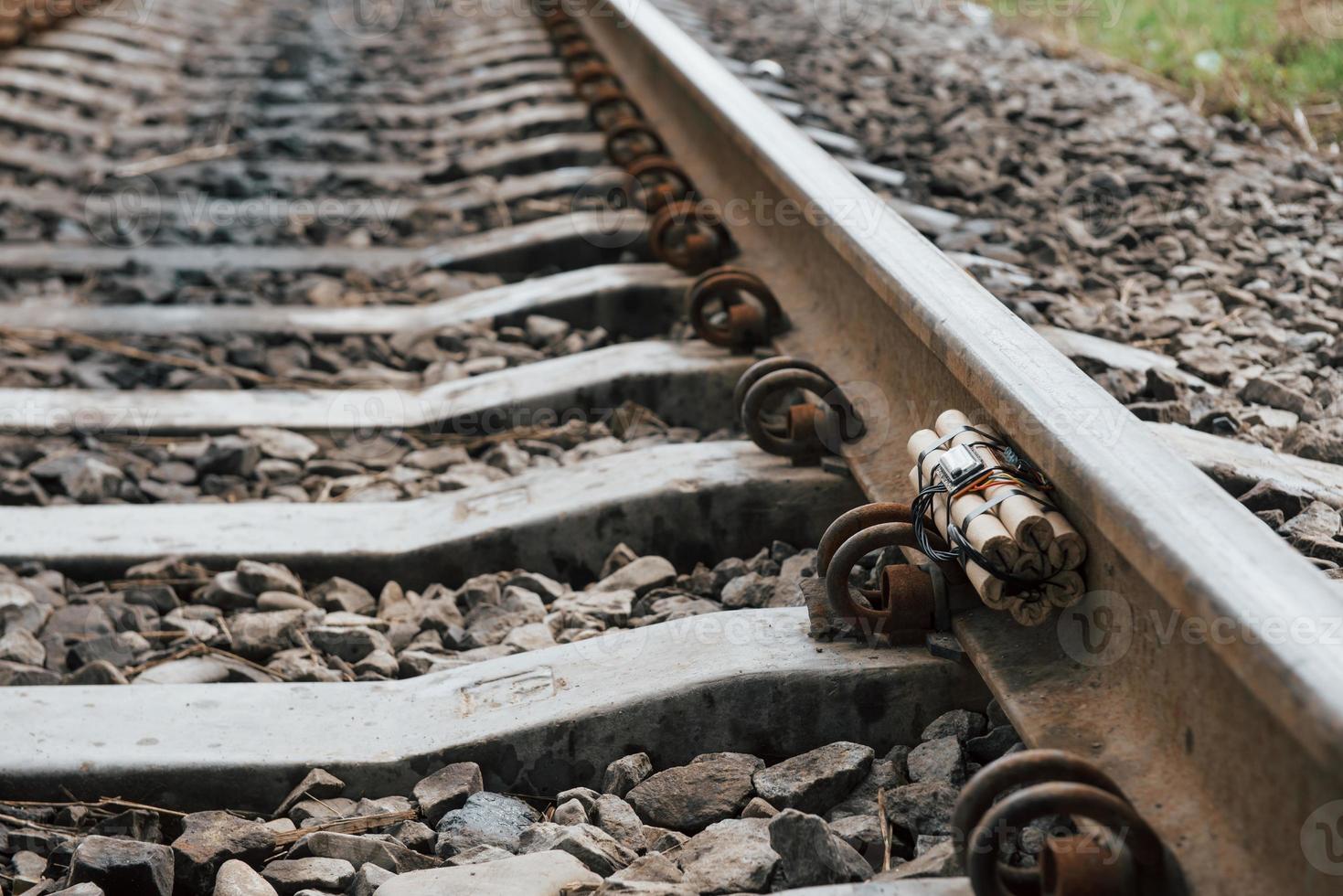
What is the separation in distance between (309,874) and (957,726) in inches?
33.1

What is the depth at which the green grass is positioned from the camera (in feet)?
16.4

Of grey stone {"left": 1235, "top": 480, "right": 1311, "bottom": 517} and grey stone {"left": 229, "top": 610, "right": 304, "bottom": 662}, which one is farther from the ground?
grey stone {"left": 1235, "top": 480, "right": 1311, "bottom": 517}

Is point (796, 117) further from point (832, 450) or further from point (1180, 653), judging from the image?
point (1180, 653)

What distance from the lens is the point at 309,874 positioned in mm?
1774

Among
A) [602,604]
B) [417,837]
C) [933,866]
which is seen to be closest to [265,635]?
[602,604]

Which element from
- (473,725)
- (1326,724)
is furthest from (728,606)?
(1326,724)

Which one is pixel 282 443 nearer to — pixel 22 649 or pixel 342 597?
pixel 342 597

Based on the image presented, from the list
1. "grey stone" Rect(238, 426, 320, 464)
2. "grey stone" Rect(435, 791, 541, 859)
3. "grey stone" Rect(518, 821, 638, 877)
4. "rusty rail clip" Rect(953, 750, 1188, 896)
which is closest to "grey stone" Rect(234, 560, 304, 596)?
"grey stone" Rect(238, 426, 320, 464)

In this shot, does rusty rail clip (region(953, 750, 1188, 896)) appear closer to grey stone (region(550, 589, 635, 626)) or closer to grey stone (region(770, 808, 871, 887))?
grey stone (region(770, 808, 871, 887))

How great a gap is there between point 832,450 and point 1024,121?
2.83 meters

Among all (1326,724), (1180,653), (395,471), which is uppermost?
(1326,724)

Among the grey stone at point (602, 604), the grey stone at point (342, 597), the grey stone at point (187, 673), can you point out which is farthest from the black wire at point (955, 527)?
the grey stone at point (187, 673)

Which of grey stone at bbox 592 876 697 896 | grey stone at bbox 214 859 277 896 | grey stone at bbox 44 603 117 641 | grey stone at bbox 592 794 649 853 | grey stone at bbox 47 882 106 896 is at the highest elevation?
grey stone at bbox 592 876 697 896

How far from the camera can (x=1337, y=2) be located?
6.42 meters
